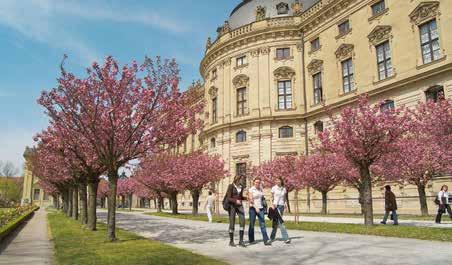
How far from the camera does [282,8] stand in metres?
46.9

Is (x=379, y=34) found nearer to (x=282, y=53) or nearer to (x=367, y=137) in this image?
(x=282, y=53)

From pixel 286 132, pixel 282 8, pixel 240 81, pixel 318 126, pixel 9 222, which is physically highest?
pixel 282 8

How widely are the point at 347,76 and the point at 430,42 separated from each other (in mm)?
9116

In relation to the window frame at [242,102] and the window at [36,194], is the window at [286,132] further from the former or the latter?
the window at [36,194]

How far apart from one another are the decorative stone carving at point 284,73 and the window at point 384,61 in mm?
11024

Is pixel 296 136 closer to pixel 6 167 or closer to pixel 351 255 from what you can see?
pixel 351 255

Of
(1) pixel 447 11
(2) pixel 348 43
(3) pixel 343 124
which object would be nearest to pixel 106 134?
(3) pixel 343 124

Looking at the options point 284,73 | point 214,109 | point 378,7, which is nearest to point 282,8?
point 284,73

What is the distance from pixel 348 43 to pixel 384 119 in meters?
22.3

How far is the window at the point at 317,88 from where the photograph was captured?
41.0m

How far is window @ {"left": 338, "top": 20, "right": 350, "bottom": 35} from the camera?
37.8m

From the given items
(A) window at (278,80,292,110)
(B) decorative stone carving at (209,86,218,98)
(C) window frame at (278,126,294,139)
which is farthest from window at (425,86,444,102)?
(B) decorative stone carving at (209,86,218,98)

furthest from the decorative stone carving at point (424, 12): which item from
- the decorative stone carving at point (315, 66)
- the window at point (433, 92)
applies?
the decorative stone carving at point (315, 66)

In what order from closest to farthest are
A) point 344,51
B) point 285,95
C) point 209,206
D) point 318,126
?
point 209,206 < point 344,51 < point 318,126 < point 285,95
